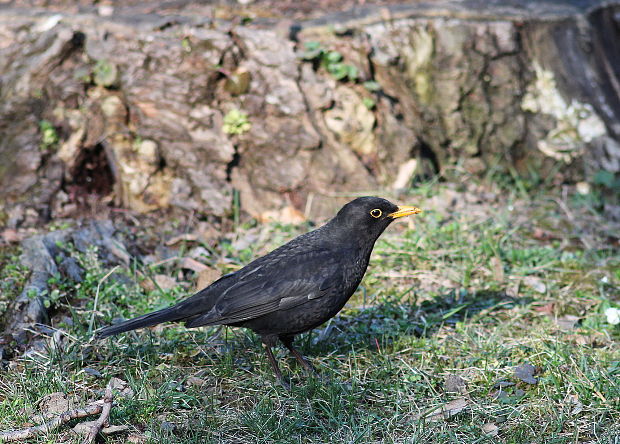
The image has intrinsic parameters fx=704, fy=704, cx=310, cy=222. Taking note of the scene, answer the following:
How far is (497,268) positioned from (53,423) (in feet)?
11.7

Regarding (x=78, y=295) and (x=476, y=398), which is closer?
(x=476, y=398)

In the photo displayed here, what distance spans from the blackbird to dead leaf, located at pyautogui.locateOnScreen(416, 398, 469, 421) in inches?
33.4

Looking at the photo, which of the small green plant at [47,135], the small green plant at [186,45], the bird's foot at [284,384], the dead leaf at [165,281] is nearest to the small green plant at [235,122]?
the small green plant at [186,45]

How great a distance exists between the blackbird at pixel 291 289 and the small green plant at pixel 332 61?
2397 mm

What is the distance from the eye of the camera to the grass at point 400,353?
388 cm

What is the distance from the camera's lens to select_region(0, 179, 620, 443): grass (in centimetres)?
388

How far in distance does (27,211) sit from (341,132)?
295cm

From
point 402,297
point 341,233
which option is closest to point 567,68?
point 402,297

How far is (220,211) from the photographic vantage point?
6.43m

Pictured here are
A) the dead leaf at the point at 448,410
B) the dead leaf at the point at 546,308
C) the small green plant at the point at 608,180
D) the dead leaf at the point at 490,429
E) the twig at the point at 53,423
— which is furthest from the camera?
the small green plant at the point at 608,180

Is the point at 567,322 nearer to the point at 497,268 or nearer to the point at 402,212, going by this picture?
the point at 497,268

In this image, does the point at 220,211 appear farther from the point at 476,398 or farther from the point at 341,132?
the point at 476,398

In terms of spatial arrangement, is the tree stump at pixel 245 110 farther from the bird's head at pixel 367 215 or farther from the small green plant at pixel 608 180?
the bird's head at pixel 367 215

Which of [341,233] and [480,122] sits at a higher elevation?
[341,233]
